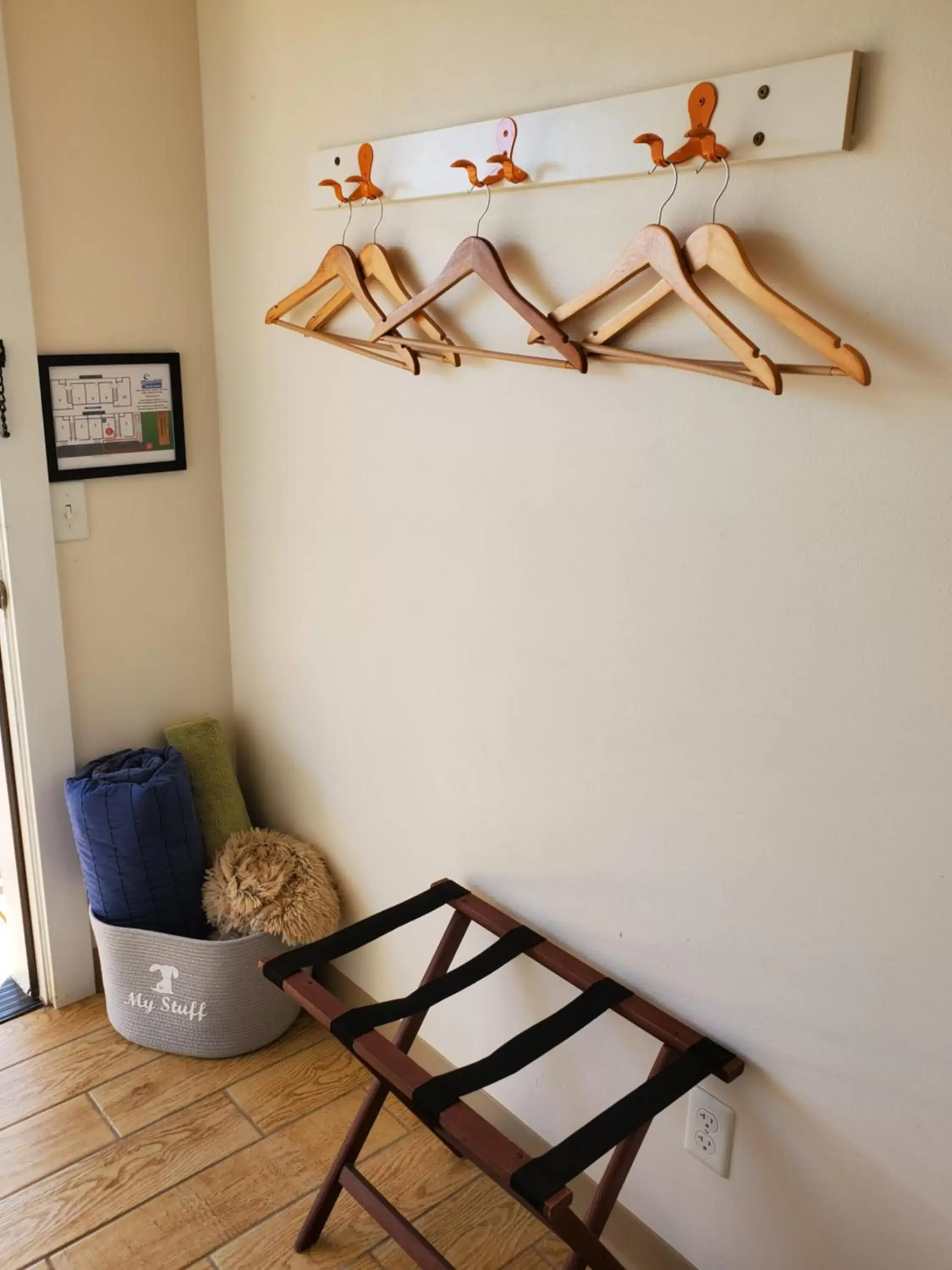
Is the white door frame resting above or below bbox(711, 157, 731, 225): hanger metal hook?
below

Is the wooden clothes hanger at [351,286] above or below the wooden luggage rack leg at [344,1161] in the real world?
above

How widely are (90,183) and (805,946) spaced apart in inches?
75.6

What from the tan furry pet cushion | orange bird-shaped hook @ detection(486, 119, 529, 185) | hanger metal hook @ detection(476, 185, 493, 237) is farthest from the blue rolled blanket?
orange bird-shaped hook @ detection(486, 119, 529, 185)

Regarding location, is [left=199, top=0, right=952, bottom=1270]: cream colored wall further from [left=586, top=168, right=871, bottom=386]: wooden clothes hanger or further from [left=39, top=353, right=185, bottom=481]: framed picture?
[left=39, top=353, right=185, bottom=481]: framed picture

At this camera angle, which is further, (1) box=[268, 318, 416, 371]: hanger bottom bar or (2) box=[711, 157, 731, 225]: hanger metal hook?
(1) box=[268, 318, 416, 371]: hanger bottom bar

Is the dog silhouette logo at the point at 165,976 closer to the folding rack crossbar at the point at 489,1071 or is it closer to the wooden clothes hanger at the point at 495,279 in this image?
the folding rack crossbar at the point at 489,1071

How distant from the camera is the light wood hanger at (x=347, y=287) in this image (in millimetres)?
1771

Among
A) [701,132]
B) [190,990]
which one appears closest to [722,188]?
[701,132]

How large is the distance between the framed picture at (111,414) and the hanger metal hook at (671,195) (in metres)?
1.26

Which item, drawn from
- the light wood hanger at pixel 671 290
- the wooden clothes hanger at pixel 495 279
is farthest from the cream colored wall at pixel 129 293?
the light wood hanger at pixel 671 290

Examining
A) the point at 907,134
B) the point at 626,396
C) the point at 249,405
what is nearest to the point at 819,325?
the point at 907,134

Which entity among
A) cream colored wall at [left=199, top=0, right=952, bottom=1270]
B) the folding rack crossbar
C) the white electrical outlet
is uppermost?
cream colored wall at [left=199, top=0, right=952, bottom=1270]

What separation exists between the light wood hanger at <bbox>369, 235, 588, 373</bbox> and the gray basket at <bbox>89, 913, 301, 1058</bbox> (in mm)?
1302

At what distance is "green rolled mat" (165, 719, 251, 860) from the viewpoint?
2.39 metres
